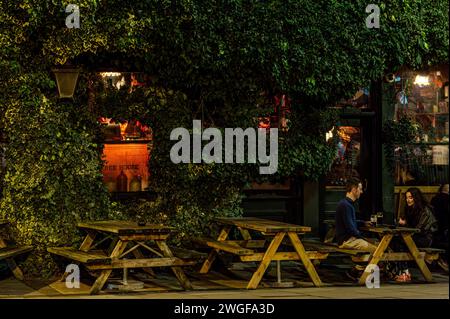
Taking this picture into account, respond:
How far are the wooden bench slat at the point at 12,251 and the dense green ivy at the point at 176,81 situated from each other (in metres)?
0.37

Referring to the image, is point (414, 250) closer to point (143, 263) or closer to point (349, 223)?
point (349, 223)

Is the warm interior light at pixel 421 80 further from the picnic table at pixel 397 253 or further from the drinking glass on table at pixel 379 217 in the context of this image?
the picnic table at pixel 397 253

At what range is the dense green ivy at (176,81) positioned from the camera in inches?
531

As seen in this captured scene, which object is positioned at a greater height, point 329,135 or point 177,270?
point 329,135

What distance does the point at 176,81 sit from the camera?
561 inches

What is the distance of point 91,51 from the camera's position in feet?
44.6

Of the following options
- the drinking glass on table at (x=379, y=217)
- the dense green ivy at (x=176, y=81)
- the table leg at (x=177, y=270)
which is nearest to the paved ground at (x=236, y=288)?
the table leg at (x=177, y=270)

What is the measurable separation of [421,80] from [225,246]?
18.2 feet

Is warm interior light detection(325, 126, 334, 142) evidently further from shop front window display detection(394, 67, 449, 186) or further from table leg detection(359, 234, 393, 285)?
table leg detection(359, 234, 393, 285)

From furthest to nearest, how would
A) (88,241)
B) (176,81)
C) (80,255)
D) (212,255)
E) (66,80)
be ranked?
(176,81) → (212,255) → (66,80) → (88,241) → (80,255)

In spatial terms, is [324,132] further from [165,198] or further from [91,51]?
[91,51]

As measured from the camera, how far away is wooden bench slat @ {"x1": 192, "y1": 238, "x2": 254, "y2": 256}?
12445 mm

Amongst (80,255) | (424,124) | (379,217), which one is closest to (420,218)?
(379,217)
